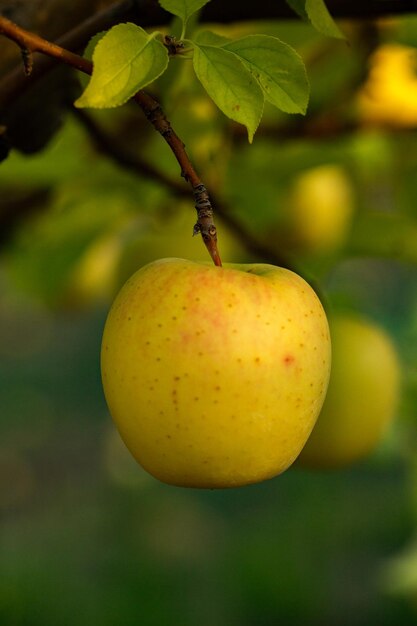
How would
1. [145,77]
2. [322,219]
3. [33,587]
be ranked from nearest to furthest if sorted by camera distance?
[145,77], [322,219], [33,587]

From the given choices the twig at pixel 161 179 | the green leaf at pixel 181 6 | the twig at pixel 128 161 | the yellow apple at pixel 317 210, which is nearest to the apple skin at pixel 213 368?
the green leaf at pixel 181 6

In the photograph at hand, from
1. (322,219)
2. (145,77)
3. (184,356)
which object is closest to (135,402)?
(184,356)

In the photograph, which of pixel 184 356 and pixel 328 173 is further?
pixel 328 173

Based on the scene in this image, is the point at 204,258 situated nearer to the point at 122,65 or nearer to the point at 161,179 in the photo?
the point at 161,179

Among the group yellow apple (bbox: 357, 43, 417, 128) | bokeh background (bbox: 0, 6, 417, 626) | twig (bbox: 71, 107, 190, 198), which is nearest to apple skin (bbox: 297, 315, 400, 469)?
bokeh background (bbox: 0, 6, 417, 626)

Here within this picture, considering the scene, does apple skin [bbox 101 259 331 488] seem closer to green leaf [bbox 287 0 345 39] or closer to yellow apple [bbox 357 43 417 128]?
green leaf [bbox 287 0 345 39]

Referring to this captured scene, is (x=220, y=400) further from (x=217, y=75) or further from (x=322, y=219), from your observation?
(x=322, y=219)

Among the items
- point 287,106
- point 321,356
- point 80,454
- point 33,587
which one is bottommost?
point 80,454

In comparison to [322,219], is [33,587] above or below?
below
